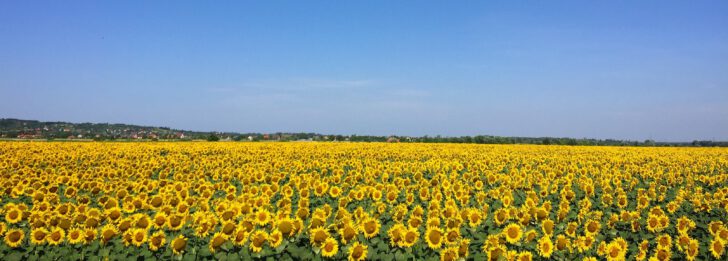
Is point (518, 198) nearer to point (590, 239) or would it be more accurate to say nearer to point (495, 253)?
point (590, 239)

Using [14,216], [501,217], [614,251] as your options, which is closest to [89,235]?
[14,216]

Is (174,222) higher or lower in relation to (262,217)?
lower

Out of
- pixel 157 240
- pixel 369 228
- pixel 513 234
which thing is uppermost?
pixel 369 228

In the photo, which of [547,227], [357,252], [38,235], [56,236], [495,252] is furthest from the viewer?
[547,227]

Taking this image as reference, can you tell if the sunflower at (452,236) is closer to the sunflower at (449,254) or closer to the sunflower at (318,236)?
the sunflower at (449,254)

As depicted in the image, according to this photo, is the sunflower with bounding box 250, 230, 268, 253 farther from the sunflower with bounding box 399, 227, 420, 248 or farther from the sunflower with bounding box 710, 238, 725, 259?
the sunflower with bounding box 710, 238, 725, 259

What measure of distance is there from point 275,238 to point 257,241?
0.96 ft

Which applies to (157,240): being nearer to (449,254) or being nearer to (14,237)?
(14,237)

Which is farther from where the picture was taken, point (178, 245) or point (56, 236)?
point (56, 236)

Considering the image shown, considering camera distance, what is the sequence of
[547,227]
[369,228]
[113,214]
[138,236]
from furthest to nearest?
[547,227]
[113,214]
[369,228]
[138,236]

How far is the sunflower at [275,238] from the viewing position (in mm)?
6997

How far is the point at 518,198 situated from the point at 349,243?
6786mm

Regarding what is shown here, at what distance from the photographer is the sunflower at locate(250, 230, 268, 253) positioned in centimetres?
684

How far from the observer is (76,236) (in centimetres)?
757
